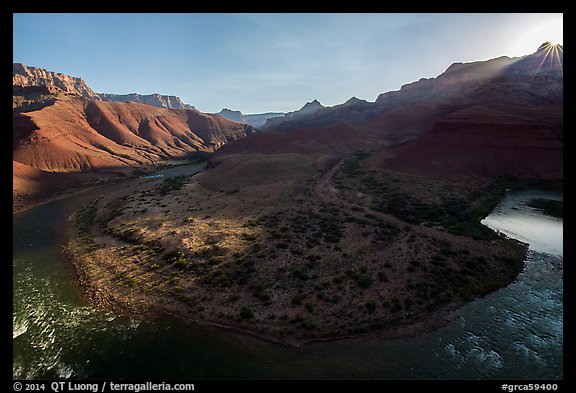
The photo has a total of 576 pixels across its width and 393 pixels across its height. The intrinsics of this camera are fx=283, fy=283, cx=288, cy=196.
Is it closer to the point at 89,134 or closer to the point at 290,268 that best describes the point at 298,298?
the point at 290,268

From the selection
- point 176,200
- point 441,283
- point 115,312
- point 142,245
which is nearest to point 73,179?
point 176,200

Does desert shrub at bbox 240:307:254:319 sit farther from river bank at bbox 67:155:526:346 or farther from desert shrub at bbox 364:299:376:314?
desert shrub at bbox 364:299:376:314

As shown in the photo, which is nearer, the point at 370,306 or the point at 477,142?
→ the point at 370,306

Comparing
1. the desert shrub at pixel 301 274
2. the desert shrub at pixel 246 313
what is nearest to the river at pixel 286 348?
the desert shrub at pixel 246 313

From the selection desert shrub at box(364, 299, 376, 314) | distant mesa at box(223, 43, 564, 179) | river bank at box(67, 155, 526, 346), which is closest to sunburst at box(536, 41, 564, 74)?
distant mesa at box(223, 43, 564, 179)

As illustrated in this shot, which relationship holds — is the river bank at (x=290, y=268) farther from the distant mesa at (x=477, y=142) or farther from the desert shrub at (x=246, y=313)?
the distant mesa at (x=477, y=142)

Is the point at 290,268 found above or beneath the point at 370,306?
above

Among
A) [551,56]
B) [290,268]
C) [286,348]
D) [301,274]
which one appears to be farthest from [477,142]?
[551,56]

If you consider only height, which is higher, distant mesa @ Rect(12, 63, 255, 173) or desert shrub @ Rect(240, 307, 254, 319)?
distant mesa @ Rect(12, 63, 255, 173)

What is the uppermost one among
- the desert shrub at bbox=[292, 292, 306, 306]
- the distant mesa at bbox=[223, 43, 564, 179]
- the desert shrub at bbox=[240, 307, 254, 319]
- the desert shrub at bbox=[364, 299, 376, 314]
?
the distant mesa at bbox=[223, 43, 564, 179]
